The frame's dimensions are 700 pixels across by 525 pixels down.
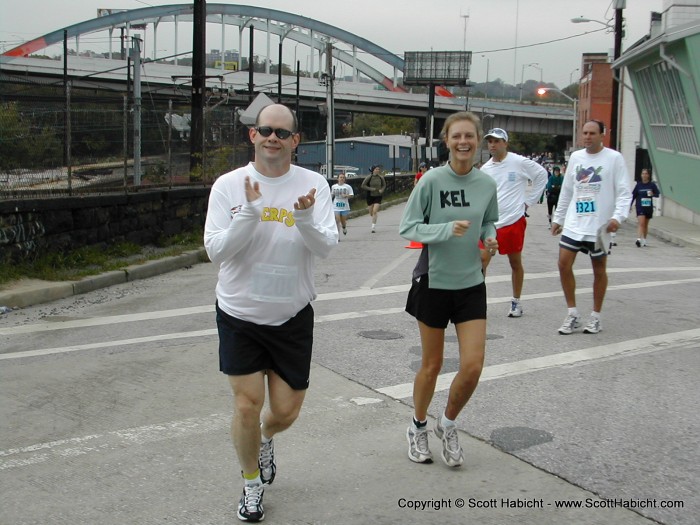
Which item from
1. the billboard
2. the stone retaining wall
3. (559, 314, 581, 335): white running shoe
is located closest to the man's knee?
(559, 314, 581, 335): white running shoe

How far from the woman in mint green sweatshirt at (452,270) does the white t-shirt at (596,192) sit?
3498mm

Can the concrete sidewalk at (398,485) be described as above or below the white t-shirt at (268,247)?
below

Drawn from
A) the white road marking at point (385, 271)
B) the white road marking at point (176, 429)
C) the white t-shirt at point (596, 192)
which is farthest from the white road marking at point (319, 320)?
the white road marking at point (176, 429)

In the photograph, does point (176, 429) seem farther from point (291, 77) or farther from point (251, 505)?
A: point (291, 77)

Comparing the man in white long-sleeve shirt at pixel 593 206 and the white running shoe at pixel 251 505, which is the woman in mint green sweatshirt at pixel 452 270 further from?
the man in white long-sleeve shirt at pixel 593 206

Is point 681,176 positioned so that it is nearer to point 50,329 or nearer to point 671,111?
point 671,111

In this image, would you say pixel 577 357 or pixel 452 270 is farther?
pixel 577 357

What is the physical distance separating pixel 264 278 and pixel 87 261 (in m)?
9.20

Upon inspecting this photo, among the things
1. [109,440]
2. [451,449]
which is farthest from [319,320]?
[451,449]

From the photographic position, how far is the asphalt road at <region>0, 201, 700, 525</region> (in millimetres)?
4188

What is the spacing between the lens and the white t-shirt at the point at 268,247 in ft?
12.9

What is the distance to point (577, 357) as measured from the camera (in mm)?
7207

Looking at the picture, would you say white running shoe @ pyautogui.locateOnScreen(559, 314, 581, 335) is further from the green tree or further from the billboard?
the billboard

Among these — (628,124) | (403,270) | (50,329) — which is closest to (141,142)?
(403,270)
